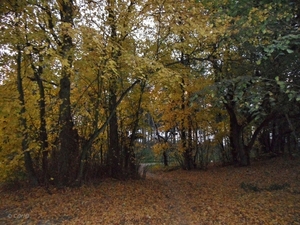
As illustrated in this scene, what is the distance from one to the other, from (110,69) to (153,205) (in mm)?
3714

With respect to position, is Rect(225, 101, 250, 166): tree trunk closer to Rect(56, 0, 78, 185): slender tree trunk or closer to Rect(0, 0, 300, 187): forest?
Rect(0, 0, 300, 187): forest

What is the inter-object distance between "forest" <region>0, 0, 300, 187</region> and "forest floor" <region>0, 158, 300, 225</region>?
110 cm

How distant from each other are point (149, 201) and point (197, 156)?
1121cm

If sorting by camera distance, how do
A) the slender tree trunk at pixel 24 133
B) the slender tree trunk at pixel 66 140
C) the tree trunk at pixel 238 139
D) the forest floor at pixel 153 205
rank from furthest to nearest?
the tree trunk at pixel 238 139
the slender tree trunk at pixel 66 140
the slender tree trunk at pixel 24 133
the forest floor at pixel 153 205

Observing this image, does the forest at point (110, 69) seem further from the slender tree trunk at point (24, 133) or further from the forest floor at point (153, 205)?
the forest floor at point (153, 205)

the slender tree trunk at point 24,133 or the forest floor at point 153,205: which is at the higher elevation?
the slender tree trunk at point 24,133

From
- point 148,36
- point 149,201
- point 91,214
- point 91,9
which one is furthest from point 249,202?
point 91,9

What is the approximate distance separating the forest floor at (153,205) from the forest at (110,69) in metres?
1.10

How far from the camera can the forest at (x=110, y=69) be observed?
225 inches

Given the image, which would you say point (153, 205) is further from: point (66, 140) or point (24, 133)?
point (24, 133)

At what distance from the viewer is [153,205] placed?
23.0ft

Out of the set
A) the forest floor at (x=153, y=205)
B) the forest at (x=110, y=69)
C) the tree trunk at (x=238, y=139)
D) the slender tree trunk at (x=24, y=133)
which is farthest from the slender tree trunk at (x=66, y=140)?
the tree trunk at (x=238, y=139)

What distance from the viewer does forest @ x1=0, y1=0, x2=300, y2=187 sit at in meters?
5.71

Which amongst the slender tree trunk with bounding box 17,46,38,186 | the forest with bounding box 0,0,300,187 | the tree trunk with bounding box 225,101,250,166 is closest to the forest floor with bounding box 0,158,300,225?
the slender tree trunk with bounding box 17,46,38,186
